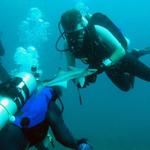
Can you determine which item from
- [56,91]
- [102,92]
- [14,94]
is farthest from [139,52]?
[102,92]

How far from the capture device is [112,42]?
204 inches

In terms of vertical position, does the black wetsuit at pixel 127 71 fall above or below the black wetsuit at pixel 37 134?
A: above

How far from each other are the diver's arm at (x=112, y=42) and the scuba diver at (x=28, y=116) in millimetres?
1336

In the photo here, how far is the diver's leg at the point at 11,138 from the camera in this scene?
11.8 ft

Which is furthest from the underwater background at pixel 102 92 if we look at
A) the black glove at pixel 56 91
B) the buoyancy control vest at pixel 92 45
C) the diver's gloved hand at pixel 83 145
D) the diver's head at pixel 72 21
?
the diver's gloved hand at pixel 83 145

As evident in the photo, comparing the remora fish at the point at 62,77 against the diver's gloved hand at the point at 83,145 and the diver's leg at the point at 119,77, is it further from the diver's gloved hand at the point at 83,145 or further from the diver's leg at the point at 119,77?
the diver's leg at the point at 119,77

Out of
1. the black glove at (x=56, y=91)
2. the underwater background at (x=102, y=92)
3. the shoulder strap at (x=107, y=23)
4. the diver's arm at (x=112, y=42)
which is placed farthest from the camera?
the underwater background at (x=102, y=92)

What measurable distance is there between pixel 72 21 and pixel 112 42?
2.19ft

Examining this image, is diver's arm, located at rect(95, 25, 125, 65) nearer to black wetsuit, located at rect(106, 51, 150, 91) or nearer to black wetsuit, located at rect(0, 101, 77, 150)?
black wetsuit, located at rect(106, 51, 150, 91)

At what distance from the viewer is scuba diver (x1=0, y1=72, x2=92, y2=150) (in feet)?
11.8

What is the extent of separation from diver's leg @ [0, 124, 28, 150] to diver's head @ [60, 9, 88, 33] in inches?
68.0

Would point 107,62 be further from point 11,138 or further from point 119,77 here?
point 11,138

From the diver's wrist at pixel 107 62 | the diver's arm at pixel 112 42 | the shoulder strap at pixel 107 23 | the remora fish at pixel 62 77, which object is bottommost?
the remora fish at pixel 62 77

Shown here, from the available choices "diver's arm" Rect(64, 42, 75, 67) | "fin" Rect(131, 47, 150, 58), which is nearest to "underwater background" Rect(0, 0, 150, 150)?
"fin" Rect(131, 47, 150, 58)
